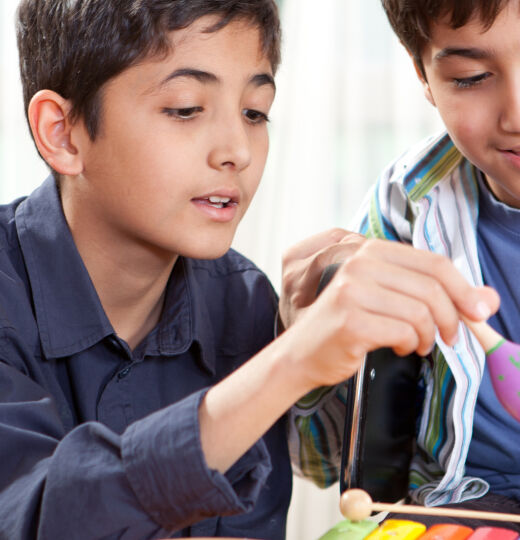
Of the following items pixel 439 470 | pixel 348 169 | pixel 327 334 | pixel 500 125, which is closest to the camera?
pixel 327 334

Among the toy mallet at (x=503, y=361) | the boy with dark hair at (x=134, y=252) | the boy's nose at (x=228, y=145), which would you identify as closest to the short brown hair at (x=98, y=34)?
the boy with dark hair at (x=134, y=252)

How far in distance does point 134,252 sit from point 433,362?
1.38ft

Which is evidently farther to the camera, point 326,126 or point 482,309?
point 326,126

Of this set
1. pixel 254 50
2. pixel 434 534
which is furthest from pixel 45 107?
pixel 434 534

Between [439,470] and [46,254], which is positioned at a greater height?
[46,254]

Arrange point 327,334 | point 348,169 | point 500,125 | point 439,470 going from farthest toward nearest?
point 348,169
point 439,470
point 500,125
point 327,334

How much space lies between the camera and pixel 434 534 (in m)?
0.72

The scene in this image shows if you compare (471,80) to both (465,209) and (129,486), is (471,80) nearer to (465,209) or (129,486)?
(465,209)

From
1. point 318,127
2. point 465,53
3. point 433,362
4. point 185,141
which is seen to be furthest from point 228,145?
point 318,127

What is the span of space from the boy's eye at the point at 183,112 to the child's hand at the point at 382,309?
1.15 ft

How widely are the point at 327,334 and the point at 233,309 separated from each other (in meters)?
0.50

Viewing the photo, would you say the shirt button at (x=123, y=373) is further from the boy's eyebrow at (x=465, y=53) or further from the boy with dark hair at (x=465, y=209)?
the boy's eyebrow at (x=465, y=53)

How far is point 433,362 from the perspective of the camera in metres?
1.05

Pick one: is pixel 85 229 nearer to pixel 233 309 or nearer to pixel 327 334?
pixel 233 309
